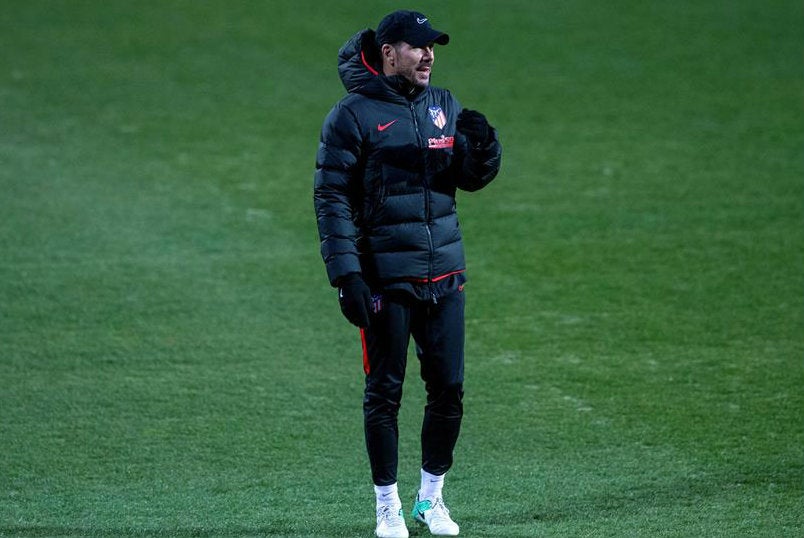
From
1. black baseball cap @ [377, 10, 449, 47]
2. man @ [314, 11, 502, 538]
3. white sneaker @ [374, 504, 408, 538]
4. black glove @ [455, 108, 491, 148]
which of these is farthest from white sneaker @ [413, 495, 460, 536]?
black baseball cap @ [377, 10, 449, 47]

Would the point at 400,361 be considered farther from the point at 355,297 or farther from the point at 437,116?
the point at 437,116

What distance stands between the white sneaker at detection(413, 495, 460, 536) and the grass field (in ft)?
0.49

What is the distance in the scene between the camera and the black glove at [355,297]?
15.4ft

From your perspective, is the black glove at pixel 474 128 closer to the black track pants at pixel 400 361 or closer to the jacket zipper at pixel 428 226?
the jacket zipper at pixel 428 226

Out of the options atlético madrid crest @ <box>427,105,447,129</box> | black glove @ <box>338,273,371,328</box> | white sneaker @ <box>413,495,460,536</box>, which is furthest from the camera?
white sneaker @ <box>413,495,460,536</box>

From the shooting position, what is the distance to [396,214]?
4.84 meters

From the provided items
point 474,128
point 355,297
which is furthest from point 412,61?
point 355,297

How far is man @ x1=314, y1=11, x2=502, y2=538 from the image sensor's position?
4.77 meters

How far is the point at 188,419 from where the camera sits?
6.34 metres

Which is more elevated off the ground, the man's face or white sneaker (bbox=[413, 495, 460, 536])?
the man's face

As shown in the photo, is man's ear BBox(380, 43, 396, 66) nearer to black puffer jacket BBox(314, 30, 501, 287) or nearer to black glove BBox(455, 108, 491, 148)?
black puffer jacket BBox(314, 30, 501, 287)

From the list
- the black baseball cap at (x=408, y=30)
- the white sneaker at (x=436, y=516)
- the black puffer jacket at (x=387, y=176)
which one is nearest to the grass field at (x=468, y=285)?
the white sneaker at (x=436, y=516)

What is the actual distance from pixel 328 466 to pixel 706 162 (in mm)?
6170

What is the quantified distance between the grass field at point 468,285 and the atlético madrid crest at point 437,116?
5.15 ft
